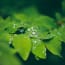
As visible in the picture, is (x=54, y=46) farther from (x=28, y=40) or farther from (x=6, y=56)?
(x=6, y=56)

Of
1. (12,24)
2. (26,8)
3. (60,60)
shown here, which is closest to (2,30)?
(12,24)

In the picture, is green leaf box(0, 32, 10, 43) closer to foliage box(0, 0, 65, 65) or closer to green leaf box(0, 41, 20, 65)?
foliage box(0, 0, 65, 65)

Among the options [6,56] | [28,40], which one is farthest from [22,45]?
[6,56]

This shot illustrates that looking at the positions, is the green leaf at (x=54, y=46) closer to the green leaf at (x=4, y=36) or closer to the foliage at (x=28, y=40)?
the foliage at (x=28, y=40)

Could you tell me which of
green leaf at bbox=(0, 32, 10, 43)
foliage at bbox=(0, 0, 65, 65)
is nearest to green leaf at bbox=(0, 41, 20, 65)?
foliage at bbox=(0, 0, 65, 65)

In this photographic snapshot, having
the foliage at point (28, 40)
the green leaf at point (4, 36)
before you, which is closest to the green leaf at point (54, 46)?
the foliage at point (28, 40)

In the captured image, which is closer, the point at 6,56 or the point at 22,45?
the point at 6,56
